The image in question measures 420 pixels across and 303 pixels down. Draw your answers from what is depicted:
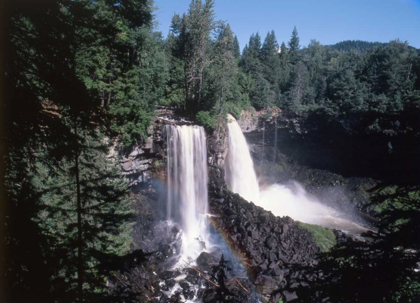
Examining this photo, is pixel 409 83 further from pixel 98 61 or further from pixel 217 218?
pixel 98 61

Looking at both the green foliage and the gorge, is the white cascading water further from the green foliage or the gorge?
the green foliage

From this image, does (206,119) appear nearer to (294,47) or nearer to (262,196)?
(262,196)

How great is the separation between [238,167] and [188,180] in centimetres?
892

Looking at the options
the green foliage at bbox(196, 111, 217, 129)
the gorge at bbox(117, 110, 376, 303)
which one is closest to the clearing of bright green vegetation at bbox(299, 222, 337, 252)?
the gorge at bbox(117, 110, 376, 303)

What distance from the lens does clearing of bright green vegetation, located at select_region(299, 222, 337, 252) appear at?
19156mm

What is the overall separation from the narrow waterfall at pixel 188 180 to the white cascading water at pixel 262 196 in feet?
21.3

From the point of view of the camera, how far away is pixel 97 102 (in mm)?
4113

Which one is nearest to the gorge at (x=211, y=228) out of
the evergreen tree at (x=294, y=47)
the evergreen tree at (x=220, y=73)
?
the evergreen tree at (x=220, y=73)

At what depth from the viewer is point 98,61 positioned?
1452 centimetres

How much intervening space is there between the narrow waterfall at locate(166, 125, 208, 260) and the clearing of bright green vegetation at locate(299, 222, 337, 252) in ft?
27.3

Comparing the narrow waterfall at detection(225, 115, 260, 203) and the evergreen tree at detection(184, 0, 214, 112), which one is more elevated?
the evergreen tree at detection(184, 0, 214, 112)

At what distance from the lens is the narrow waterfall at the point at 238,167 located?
27.6 meters

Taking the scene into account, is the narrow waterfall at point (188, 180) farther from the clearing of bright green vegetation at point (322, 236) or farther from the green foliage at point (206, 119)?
the clearing of bright green vegetation at point (322, 236)

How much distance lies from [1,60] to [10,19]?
0.59m
